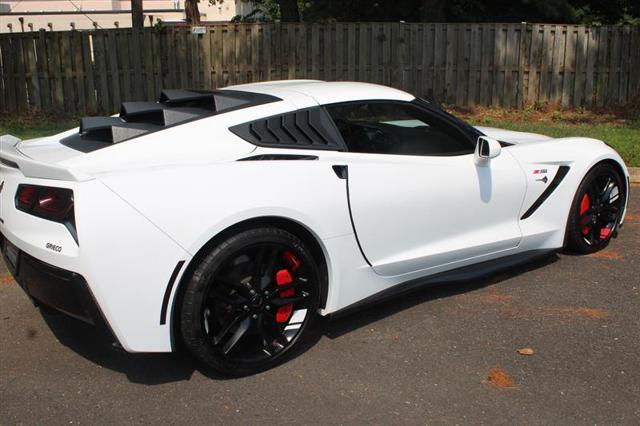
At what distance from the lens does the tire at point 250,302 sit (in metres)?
3.05

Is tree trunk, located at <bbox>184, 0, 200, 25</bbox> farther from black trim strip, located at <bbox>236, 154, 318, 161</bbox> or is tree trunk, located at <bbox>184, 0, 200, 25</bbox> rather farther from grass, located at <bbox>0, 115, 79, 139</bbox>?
black trim strip, located at <bbox>236, 154, 318, 161</bbox>

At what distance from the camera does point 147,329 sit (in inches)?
117

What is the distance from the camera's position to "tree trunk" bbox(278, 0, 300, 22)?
15.0 meters

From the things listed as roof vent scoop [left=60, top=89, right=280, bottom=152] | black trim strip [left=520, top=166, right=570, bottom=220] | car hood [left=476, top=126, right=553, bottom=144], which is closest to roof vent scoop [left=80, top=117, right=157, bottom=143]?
roof vent scoop [left=60, top=89, right=280, bottom=152]

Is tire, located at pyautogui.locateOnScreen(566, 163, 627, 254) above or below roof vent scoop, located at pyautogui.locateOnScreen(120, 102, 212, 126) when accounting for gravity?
below

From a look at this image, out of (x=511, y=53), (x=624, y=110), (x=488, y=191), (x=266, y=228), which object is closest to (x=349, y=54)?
(x=511, y=53)

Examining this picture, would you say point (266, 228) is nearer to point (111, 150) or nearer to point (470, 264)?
point (111, 150)

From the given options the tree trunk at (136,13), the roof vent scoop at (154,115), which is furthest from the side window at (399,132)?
the tree trunk at (136,13)

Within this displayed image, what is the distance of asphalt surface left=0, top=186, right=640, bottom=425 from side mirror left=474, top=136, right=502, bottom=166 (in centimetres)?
95

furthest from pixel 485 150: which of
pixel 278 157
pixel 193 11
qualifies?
pixel 193 11

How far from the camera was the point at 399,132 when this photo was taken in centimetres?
434

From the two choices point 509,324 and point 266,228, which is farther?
point 509,324

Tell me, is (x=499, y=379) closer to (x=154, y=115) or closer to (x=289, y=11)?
(x=154, y=115)

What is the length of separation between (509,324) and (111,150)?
250 cm
